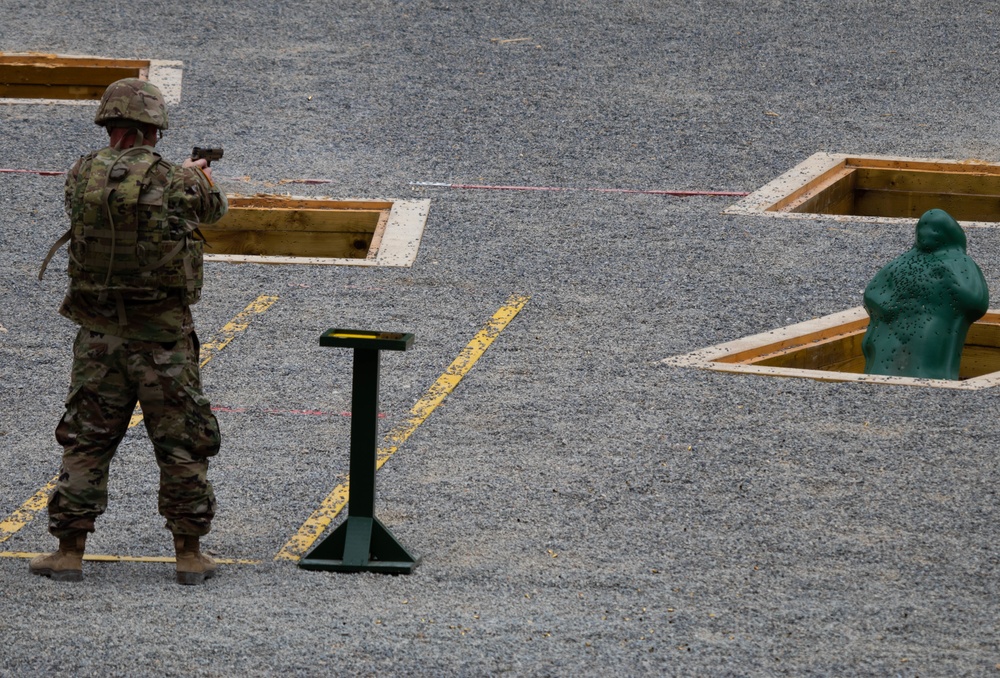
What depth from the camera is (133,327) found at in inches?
252

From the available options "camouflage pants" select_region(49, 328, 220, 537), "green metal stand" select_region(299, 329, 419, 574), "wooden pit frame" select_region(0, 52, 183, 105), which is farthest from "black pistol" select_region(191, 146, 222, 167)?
"wooden pit frame" select_region(0, 52, 183, 105)

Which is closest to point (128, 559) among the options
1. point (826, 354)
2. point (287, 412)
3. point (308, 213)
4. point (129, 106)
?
point (129, 106)

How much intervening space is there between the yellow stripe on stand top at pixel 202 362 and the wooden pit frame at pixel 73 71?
278 inches

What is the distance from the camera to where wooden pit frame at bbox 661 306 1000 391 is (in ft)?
32.6

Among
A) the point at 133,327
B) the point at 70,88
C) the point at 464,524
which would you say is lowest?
the point at 464,524

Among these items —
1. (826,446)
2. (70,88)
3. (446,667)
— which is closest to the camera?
(446,667)

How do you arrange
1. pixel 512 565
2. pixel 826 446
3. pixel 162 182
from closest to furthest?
pixel 162 182 → pixel 512 565 → pixel 826 446

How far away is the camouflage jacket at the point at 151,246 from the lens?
6.35 meters

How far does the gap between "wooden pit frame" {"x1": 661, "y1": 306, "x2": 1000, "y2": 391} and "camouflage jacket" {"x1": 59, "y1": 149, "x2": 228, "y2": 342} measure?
4453mm

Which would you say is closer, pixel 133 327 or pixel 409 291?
pixel 133 327

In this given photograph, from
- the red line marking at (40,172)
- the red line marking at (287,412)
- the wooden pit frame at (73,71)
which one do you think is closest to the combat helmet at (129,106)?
the red line marking at (287,412)

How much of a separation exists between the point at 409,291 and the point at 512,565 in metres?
4.86

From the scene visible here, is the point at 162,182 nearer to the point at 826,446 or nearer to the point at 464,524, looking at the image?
the point at 464,524

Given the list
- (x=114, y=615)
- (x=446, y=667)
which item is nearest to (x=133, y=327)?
(x=114, y=615)
